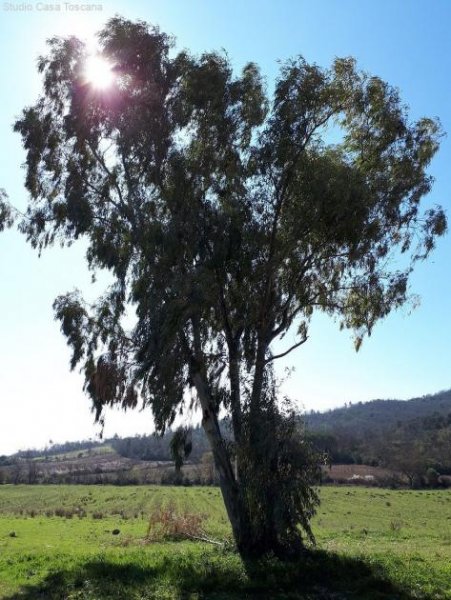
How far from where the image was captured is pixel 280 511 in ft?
55.1

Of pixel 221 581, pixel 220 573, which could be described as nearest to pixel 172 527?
pixel 220 573

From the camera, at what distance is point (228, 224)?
18.8 meters

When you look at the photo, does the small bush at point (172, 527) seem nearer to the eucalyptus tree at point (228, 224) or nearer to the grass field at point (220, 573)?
the grass field at point (220, 573)

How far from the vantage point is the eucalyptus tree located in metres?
18.2

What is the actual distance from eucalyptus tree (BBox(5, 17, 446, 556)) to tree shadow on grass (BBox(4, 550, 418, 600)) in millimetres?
1585

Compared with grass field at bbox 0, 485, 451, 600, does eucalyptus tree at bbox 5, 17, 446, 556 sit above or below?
above

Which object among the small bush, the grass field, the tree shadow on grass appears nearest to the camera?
the tree shadow on grass

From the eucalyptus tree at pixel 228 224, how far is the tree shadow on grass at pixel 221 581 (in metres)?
1.59

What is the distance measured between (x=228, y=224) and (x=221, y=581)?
10327mm

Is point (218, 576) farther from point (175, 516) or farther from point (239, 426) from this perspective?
point (175, 516)

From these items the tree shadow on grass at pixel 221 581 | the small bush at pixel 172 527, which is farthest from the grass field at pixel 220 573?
the small bush at pixel 172 527

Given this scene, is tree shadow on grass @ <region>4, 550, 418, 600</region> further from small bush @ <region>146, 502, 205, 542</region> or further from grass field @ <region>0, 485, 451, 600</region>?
small bush @ <region>146, 502, 205, 542</region>

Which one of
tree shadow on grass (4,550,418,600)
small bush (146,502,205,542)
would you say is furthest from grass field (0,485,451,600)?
small bush (146,502,205,542)

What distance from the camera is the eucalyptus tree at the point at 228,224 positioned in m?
18.2
